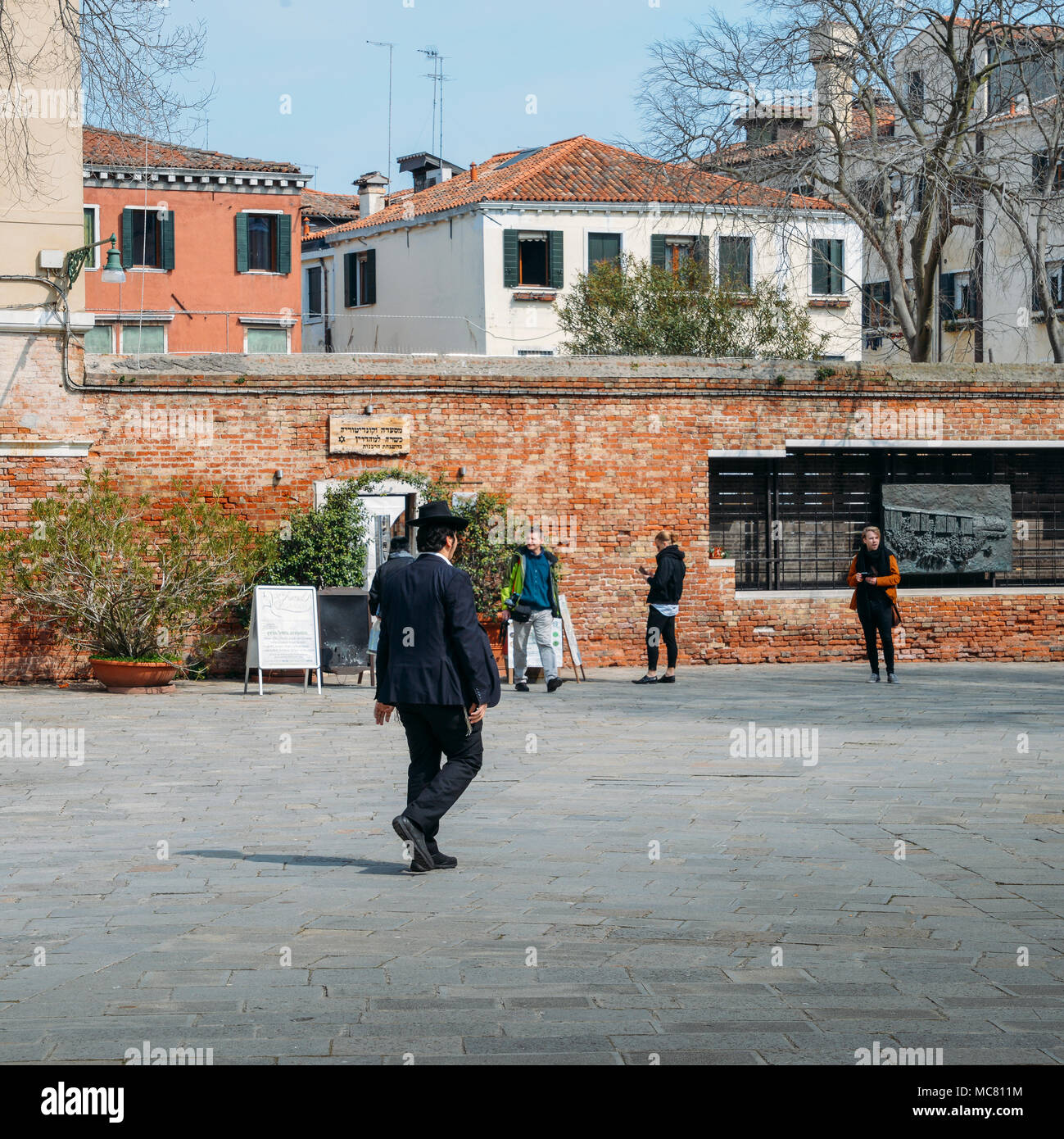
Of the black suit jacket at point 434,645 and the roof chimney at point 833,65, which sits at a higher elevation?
the roof chimney at point 833,65

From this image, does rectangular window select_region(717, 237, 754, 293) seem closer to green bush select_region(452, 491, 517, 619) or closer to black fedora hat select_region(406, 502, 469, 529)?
green bush select_region(452, 491, 517, 619)

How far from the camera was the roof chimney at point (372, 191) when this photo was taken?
159 feet

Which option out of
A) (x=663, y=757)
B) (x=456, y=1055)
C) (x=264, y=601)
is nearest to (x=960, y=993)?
(x=456, y=1055)

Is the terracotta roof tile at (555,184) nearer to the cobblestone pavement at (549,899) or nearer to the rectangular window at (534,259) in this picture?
the rectangular window at (534,259)

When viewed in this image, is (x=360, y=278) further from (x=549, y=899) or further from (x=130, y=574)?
(x=549, y=899)

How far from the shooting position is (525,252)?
137 ft

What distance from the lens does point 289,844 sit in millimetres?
8531

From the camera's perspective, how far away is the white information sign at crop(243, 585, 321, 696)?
16516mm

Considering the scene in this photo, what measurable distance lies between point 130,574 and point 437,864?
983cm

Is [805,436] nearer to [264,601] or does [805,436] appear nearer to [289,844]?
[264,601]

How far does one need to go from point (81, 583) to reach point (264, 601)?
2069 millimetres

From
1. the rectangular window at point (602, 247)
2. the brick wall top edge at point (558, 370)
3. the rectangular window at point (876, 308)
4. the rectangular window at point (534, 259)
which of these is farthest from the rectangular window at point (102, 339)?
the brick wall top edge at point (558, 370)

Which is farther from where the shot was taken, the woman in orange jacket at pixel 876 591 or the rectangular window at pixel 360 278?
the rectangular window at pixel 360 278

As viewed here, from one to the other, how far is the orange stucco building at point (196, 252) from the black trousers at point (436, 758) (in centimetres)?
3541
